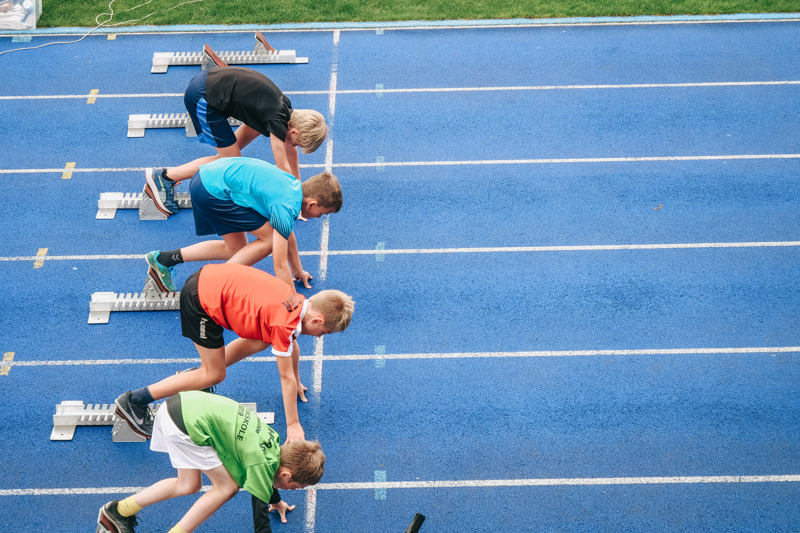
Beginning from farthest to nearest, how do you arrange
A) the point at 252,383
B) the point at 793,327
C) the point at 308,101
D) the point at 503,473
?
the point at 308,101
the point at 793,327
the point at 252,383
the point at 503,473

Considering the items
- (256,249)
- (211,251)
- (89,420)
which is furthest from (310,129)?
(89,420)

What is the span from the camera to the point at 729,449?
5652 mm

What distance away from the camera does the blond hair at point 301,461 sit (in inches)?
171

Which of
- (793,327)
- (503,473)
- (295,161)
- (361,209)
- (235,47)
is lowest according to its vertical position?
(503,473)

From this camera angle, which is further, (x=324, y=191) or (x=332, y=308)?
(x=324, y=191)

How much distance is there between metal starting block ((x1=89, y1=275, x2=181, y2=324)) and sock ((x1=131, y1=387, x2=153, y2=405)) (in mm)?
1279

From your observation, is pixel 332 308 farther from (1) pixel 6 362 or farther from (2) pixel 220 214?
(1) pixel 6 362

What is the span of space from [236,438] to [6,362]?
2.86m

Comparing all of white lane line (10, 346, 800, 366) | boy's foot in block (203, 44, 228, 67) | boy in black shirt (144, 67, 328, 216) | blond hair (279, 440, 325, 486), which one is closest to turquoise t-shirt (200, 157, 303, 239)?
boy in black shirt (144, 67, 328, 216)

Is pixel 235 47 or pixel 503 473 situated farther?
pixel 235 47

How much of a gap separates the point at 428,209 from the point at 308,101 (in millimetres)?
2242

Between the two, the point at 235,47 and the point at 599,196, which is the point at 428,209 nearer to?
the point at 599,196

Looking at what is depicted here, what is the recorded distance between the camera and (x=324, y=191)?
5320mm

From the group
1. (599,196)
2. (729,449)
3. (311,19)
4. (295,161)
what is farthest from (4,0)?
(729,449)
